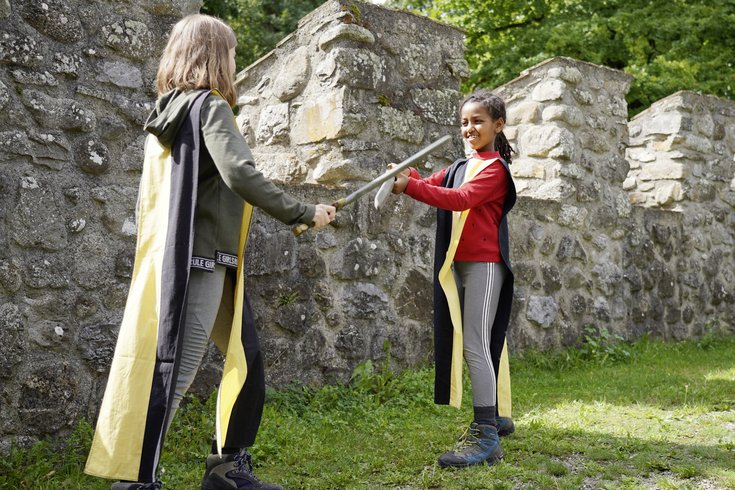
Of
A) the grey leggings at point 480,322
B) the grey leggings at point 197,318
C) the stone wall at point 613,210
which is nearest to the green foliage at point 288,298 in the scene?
the grey leggings at point 480,322

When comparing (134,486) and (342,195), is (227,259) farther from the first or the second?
(342,195)

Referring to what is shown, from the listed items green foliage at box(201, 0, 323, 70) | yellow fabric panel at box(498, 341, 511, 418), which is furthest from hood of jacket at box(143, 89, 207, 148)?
green foliage at box(201, 0, 323, 70)

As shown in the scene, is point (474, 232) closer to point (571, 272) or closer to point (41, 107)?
point (41, 107)

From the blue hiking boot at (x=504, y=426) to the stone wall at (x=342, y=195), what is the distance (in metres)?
0.99

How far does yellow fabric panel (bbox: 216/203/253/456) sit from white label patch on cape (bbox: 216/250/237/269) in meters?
0.02

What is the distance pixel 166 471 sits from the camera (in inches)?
120

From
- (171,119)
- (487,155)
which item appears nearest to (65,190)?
(171,119)

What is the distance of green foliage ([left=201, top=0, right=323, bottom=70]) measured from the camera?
14.7m

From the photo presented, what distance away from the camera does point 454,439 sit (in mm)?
3619

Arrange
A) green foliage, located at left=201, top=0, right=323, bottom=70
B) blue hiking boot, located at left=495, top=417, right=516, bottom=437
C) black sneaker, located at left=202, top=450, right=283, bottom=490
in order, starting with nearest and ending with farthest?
black sneaker, located at left=202, top=450, right=283, bottom=490
blue hiking boot, located at left=495, top=417, right=516, bottom=437
green foliage, located at left=201, top=0, right=323, bottom=70

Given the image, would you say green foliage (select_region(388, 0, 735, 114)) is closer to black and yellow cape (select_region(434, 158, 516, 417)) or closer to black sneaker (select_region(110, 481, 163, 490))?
black and yellow cape (select_region(434, 158, 516, 417))

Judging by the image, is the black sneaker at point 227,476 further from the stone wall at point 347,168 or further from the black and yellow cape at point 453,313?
the stone wall at point 347,168

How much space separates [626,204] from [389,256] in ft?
8.72

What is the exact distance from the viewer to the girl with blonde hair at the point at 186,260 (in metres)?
2.39
